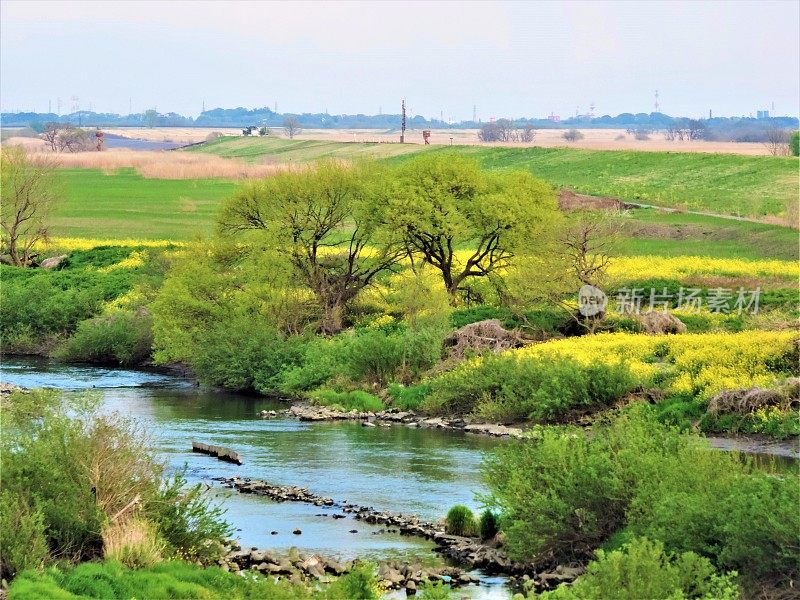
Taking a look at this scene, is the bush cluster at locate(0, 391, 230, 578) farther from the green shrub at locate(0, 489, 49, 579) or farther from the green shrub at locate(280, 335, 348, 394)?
the green shrub at locate(280, 335, 348, 394)

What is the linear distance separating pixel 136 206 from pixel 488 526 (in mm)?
82678

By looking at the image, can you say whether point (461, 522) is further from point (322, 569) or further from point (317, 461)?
point (317, 461)

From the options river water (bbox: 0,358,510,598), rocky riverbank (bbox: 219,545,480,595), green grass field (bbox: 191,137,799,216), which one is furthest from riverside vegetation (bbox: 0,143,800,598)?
green grass field (bbox: 191,137,799,216)

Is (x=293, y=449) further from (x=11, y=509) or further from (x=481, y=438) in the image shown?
(x=11, y=509)

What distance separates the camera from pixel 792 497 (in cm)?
2131

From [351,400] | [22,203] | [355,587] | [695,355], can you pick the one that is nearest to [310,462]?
[351,400]

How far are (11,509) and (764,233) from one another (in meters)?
51.0

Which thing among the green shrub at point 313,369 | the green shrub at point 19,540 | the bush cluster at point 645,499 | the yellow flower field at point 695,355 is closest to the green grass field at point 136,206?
the green shrub at point 313,369

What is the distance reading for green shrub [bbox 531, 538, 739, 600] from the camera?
63.0 feet

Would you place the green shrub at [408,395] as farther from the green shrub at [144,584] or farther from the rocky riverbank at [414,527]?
the green shrub at [144,584]

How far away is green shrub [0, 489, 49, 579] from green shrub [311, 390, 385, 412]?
21.4m

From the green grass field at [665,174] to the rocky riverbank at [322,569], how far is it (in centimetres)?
5243

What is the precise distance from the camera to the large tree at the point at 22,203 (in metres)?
75.9

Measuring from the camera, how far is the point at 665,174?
105 m
